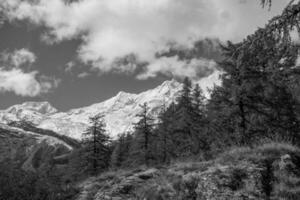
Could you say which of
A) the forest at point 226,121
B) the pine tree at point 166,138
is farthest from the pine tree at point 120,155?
the pine tree at point 166,138

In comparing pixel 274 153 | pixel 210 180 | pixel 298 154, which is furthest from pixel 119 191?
pixel 298 154

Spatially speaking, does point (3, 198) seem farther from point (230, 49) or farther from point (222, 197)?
point (230, 49)

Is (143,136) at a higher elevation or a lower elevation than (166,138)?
higher

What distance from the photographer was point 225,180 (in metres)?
8.09

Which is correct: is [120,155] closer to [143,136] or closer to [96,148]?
[143,136]

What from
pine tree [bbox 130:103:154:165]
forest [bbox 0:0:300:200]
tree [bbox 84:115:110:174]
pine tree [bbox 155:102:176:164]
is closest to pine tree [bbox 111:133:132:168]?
forest [bbox 0:0:300:200]

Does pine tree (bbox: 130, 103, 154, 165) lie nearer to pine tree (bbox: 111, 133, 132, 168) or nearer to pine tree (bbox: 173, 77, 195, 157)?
pine tree (bbox: 173, 77, 195, 157)

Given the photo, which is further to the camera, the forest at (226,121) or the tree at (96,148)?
the tree at (96,148)

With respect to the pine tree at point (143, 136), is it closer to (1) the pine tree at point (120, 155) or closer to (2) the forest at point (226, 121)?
(2) the forest at point (226, 121)

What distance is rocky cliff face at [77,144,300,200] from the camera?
764 cm

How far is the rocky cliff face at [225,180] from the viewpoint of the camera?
7.64 metres

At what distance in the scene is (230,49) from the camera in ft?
66.9

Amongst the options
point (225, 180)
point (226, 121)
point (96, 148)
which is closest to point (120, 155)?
point (96, 148)

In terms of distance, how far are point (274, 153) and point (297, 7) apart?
4.78 meters
